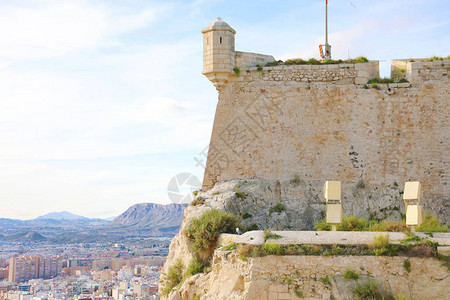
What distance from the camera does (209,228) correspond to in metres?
16.3

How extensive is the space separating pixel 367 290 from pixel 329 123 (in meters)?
7.38

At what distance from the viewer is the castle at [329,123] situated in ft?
62.9

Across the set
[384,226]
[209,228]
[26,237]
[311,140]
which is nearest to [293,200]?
[311,140]

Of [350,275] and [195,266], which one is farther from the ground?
[350,275]

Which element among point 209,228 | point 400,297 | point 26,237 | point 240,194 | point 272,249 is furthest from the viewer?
point 26,237

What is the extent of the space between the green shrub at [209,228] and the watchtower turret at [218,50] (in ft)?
16.2

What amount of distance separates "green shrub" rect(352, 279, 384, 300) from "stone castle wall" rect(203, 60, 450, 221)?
5545 millimetres

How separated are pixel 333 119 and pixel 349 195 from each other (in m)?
2.42

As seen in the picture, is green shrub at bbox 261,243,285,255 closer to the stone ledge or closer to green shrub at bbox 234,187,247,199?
the stone ledge

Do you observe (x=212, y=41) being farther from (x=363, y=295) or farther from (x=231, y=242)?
(x=363, y=295)

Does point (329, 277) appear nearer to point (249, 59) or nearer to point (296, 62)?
point (296, 62)

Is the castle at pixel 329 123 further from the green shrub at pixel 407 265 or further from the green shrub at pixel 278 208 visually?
the green shrub at pixel 407 265

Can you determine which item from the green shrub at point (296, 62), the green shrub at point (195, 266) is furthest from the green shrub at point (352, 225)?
the green shrub at point (296, 62)

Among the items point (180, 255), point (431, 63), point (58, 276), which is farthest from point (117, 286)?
point (431, 63)
